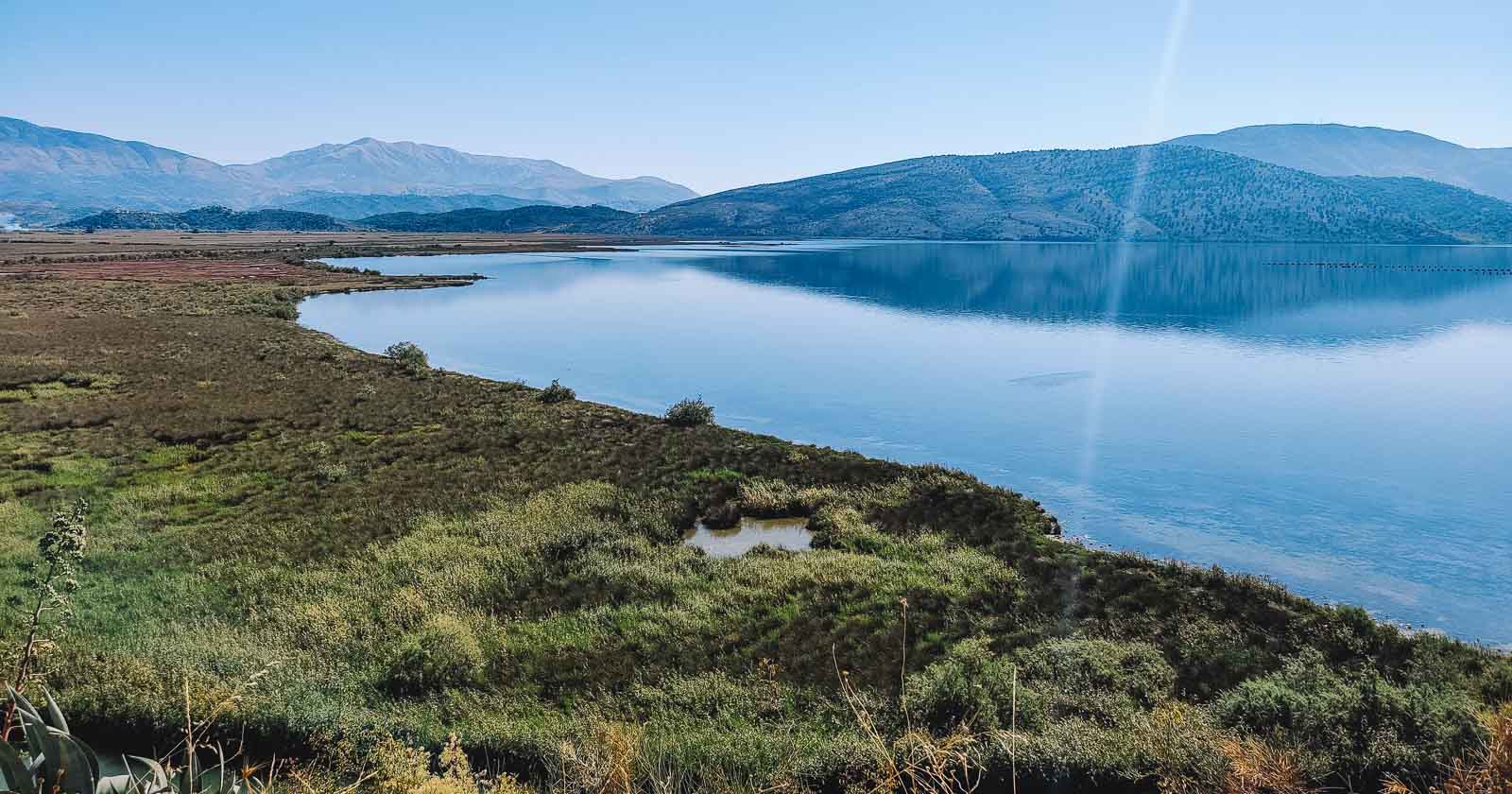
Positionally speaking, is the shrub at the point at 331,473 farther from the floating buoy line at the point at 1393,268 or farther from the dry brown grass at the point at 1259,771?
the floating buoy line at the point at 1393,268

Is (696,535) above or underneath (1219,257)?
underneath

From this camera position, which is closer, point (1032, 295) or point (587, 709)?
point (587, 709)

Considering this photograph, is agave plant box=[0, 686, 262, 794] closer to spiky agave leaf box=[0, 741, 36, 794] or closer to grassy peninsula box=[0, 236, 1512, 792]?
spiky agave leaf box=[0, 741, 36, 794]

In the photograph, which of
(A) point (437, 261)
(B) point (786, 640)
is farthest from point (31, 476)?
(A) point (437, 261)

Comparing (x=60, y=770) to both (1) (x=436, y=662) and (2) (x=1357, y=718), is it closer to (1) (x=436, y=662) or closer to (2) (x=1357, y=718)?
(1) (x=436, y=662)

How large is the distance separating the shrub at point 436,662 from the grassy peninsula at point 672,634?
0.20 ft

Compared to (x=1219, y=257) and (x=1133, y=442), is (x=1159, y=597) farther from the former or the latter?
(x=1219, y=257)

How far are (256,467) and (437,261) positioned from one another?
429ft

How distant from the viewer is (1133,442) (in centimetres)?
3139

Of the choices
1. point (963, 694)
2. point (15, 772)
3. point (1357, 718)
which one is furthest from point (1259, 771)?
point (15, 772)

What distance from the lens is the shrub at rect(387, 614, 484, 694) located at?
12.9 m

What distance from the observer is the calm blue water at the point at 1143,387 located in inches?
839

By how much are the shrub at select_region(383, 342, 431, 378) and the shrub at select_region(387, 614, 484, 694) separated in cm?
3058

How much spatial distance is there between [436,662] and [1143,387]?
39517mm
